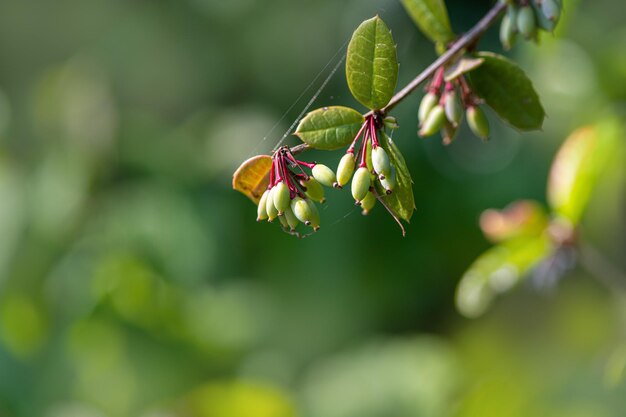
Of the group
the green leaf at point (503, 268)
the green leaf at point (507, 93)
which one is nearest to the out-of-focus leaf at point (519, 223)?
the green leaf at point (503, 268)

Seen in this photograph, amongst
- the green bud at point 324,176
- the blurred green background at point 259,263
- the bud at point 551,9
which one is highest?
the blurred green background at point 259,263

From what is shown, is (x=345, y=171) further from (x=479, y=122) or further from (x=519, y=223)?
(x=519, y=223)

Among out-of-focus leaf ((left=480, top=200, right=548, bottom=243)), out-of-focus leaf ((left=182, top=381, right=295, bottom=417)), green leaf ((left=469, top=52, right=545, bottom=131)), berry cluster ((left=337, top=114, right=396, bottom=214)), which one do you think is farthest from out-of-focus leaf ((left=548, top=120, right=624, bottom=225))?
out-of-focus leaf ((left=182, top=381, right=295, bottom=417))

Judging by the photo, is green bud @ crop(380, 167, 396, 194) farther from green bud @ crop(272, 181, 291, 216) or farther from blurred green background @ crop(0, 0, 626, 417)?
blurred green background @ crop(0, 0, 626, 417)

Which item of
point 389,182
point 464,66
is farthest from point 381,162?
point 464,66

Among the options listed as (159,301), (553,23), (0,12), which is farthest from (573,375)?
(0,12)

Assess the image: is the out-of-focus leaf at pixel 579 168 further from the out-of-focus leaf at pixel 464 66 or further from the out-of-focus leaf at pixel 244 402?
→ the out-of-focus leaf at pixel 244 402
